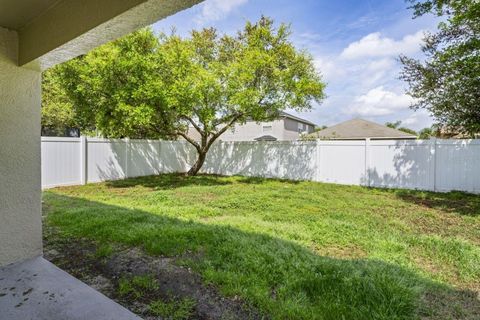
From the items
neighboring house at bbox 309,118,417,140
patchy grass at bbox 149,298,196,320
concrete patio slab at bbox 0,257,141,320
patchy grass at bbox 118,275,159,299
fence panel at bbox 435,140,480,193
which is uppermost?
neighboring house at bbox 309,118,417,140

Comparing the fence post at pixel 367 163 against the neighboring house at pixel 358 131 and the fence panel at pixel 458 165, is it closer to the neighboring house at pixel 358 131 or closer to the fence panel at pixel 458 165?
the fence panel at pixel 458 165

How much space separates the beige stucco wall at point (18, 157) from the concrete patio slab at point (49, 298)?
0.26 meters

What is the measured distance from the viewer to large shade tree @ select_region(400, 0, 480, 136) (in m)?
5.42

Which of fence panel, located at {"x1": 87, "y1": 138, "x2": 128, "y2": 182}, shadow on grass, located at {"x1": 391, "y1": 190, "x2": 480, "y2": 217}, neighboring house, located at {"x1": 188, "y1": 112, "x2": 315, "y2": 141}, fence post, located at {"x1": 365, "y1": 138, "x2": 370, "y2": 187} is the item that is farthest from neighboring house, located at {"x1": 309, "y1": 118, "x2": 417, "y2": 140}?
fence panel, located at {"x1": 87, "y1": 138, "x2": 128, "y2": 182}

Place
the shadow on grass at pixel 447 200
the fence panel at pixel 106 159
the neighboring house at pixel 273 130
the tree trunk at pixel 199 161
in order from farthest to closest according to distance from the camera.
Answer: the neighboring house at pixel 273 130
the tree trunk at pixel 199 161
the fence panel at pixel 106 159
the shadow on grass at pixel 447 200

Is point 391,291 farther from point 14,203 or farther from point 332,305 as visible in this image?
point 14,203

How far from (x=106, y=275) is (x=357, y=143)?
832cm

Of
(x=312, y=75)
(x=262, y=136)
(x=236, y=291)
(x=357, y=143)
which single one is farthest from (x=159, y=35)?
(x=262, y=136)

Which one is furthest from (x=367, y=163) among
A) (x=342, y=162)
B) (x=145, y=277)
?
(x=145, y=277)

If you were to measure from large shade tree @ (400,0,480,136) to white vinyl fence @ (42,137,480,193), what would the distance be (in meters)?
0.75

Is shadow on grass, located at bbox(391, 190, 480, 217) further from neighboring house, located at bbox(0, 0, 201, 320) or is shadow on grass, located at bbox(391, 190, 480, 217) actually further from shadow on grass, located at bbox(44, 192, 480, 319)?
neighboring house, located at bbox(0, 0, 201, 320)

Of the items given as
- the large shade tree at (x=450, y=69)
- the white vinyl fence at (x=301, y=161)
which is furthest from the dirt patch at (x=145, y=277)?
the large shade tree at (x=450, y=69)

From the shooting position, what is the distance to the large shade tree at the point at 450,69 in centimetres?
542

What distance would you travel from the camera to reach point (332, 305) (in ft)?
6.48
